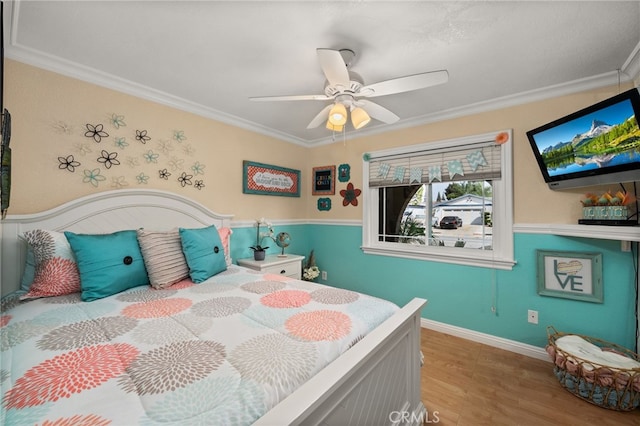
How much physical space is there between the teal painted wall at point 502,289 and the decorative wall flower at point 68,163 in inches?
64.1

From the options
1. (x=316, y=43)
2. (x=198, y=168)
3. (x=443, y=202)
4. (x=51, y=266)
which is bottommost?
(x=51, y=266)

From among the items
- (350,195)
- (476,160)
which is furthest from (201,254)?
(476,160)

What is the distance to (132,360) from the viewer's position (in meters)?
0.90

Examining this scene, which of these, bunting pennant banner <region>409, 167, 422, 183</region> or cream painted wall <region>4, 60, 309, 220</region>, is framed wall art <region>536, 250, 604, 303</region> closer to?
bunting pennant banner <region>409, 167, 422, 183</region>

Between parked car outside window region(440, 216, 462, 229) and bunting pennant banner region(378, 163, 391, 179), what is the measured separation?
0.80 metres

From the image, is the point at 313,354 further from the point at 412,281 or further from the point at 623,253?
the point at 623,253

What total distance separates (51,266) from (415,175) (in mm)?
2996

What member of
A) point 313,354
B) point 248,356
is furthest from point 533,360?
point 248,356

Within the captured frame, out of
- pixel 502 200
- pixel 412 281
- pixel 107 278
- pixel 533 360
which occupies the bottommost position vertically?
pixel 533 360

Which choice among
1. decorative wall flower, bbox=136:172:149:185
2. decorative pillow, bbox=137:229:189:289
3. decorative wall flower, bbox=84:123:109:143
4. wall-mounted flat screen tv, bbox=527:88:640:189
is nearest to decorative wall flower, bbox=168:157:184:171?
decorative wall flower, bbox=136:172:149:185

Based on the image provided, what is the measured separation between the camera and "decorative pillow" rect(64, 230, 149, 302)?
154cm

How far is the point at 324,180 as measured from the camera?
362cm

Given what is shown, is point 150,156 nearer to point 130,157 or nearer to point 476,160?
point 130,157

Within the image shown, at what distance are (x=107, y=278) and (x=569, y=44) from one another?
3.11 metres
